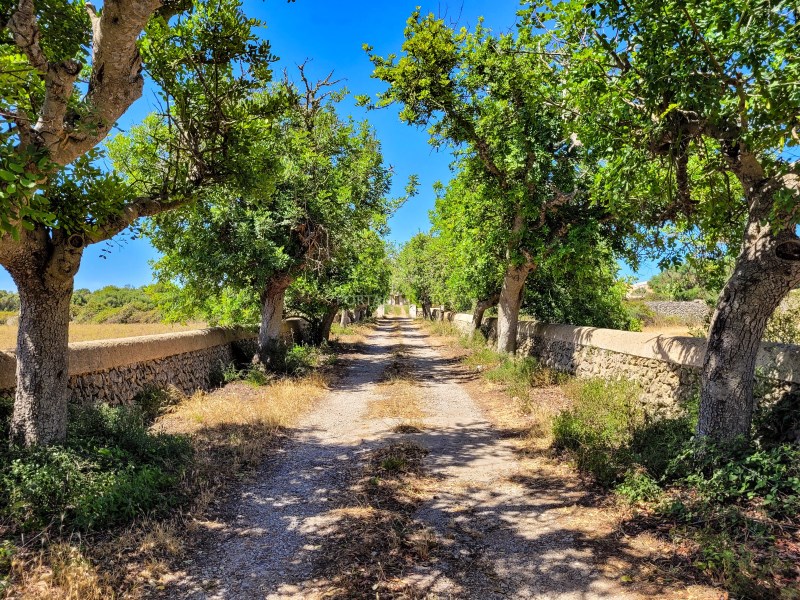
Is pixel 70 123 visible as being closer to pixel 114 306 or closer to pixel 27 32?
pixel 27 32

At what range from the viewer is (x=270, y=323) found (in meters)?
13.8

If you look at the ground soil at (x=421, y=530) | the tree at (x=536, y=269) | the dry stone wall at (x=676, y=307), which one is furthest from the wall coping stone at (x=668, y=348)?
the dry stone wall at (x=676, y=307)

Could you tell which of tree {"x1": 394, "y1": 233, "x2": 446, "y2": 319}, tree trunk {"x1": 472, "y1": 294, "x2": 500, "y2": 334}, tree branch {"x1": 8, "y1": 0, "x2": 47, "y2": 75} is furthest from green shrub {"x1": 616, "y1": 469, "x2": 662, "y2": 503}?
tree {"x1": 394, "y1": 233, "x2": 446, "y2": 319}

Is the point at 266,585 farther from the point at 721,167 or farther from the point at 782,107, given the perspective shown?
the point at 721,167

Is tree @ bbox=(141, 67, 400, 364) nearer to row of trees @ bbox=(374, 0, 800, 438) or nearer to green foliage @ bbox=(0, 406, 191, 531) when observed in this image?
row of trees @ bbox=(374, 0, 800, 438)

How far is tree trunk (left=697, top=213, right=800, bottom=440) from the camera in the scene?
4789 millimetres

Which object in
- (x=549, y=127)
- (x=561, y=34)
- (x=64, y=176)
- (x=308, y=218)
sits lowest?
(x=64, y=176)

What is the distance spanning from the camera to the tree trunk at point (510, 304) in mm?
13914

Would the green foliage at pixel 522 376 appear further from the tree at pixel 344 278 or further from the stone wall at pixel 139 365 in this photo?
the stone wall at pixel 139 365

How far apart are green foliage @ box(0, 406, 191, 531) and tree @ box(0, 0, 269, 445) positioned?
42 centimetres

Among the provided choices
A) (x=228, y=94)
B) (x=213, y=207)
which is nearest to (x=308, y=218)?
(x=213, y=207)

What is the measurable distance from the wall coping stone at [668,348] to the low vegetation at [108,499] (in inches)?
253

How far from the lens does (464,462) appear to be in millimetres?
6453

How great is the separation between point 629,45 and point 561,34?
1562 mm
